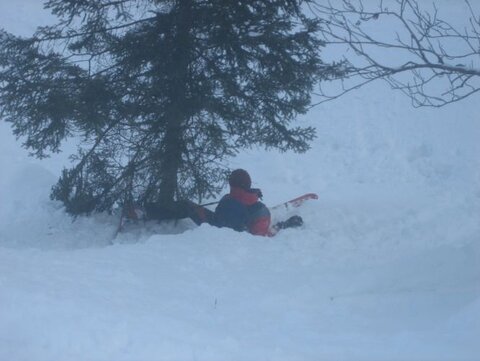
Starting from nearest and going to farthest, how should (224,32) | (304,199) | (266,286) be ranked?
(266,286), (224,32), (304,199)

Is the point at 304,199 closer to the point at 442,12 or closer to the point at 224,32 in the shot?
the point at 224,32

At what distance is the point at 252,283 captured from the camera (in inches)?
272

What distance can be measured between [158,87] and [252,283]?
12.3 ft

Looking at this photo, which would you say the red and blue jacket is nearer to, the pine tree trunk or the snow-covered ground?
the snow-covered ground

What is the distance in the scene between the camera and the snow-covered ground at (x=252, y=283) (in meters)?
4.93

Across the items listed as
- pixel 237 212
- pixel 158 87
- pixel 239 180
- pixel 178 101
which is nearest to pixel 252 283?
pixel 237 212

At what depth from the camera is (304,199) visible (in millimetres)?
11523

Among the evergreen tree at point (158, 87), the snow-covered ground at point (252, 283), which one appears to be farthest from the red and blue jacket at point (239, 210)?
the snow-covered ground at point (252, 283)

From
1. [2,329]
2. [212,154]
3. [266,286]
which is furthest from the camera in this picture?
[212,154]

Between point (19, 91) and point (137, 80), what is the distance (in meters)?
1.56

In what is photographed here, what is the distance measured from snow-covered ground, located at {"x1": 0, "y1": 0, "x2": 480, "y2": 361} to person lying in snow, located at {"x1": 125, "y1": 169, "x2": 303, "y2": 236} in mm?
343

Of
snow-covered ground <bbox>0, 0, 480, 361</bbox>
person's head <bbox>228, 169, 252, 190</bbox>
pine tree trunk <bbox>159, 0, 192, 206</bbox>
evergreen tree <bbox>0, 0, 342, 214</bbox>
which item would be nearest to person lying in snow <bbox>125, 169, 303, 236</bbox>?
person's head <bbox>228, 169, 252, 190</bbox>

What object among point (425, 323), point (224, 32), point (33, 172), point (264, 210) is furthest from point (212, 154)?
point (425, 323)

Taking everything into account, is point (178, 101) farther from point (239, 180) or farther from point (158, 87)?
point (239, 180)
